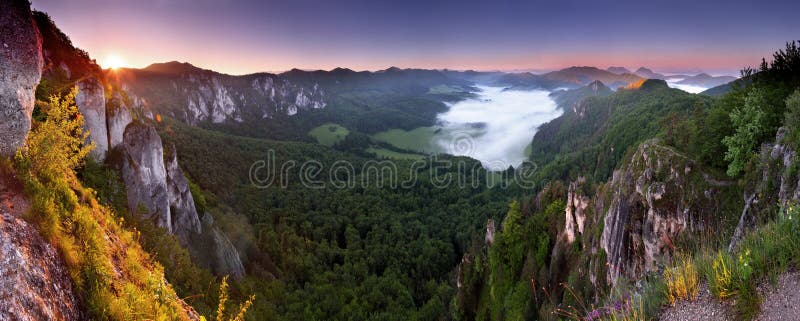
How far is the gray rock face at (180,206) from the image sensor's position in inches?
1341

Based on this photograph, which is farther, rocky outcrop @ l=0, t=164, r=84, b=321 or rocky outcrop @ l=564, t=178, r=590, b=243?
rocky outcrop @ l=564, t=178, r=590, b=243

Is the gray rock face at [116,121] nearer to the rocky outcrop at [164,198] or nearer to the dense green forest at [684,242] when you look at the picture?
the rocky outcrop at [164,198]

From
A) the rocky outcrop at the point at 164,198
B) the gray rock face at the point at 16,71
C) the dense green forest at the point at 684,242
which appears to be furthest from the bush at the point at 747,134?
the rocky outcrop at the point at 164,198

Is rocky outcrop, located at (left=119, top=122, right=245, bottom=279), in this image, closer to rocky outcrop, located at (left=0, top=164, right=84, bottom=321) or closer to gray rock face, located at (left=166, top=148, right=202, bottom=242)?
gray rock face, located at (left=166, top=148, right=202, bottom=242)

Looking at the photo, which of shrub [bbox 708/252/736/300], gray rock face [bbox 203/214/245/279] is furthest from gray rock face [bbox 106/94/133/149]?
shrub [bbox 708/252/736/300]

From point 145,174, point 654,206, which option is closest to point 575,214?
point 654,206

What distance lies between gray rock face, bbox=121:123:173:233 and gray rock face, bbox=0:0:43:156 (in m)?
16.1

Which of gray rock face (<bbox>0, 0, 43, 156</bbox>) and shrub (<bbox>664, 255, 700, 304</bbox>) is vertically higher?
gray rock face (<bbox>0, 0, 43, 156</bbox>)

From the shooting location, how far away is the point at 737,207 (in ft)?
57.7

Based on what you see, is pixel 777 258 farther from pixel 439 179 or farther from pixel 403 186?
pixel 439 179

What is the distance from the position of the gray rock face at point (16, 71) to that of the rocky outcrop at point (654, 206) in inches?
927

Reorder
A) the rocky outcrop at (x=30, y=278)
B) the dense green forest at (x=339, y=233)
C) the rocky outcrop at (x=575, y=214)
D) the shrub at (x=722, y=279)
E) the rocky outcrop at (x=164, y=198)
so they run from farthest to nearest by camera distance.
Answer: the dense green forest at (x=339, y=233)
the rocky outcrop at (x=575, y=214)
the rocky outcrop at (x=164, y=198)
the rocky outcrop at (x=30, y=278)
the shrub at (x=722, y=279)

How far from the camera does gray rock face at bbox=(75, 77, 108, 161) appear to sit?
75.1 ft

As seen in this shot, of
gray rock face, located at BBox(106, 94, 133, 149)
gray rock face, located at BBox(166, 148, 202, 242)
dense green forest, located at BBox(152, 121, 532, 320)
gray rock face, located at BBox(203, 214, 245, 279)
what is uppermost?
gray rock face, located at BBox(106, 94, 133, 149)
